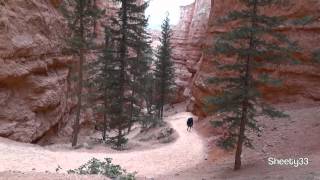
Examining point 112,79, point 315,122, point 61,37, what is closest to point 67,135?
point 61,37

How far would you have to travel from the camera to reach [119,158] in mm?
22812

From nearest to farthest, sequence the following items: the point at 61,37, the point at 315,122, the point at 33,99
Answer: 1. the point at 315,122
2. the point at 33,99
3. the point at 61,37

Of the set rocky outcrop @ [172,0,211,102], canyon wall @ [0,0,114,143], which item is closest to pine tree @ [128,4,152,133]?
canyon wall @ [0,0,114,143]

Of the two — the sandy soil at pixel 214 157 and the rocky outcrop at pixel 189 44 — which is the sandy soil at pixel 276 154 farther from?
the rocky outcrop at pixel 189 44

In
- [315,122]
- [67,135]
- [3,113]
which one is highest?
[315,122]

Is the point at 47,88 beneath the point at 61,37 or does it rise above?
beneath

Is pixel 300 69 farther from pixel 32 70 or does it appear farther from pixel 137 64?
pixel 32 70

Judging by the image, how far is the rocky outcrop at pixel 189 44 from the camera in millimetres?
70312

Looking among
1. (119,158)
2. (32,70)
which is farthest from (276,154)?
(32,70)

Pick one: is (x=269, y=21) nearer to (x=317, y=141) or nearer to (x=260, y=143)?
(x=317, y=141)

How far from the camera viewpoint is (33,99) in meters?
31.2

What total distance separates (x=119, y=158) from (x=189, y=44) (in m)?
52.7

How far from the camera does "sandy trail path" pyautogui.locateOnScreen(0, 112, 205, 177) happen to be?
19281 millimetres

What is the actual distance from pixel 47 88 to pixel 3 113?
480 cm
